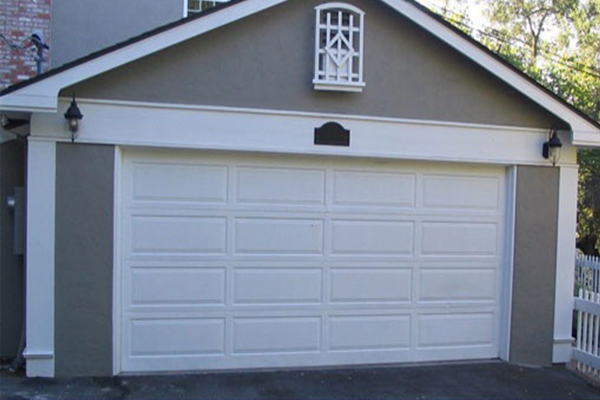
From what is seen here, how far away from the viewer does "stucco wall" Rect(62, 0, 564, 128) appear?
5.92 meters

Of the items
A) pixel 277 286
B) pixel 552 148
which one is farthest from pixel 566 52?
pixel 277 286

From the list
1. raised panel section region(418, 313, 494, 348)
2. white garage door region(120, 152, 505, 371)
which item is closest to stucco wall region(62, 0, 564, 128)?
white garage door region(120, 152, 505, 371)

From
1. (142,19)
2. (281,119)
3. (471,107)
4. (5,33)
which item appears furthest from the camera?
(142,19)

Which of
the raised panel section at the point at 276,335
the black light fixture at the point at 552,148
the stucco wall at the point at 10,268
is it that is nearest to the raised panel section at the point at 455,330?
the raised panel section at the point at 276,335

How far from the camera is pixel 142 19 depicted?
26.1 ft

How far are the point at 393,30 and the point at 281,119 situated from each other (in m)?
1.61

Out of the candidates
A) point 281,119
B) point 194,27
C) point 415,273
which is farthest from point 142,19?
point 415,273

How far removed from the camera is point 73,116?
18.4 ft

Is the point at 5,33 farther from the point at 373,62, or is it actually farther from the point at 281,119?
the point at 373,62

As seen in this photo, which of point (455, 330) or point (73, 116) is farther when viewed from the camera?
point (455, 330)

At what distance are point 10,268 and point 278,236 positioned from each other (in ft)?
9.66

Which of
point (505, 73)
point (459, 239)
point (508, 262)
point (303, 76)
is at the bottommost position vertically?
point (508, 262)

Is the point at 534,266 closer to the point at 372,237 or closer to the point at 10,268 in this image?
the point at 372,237

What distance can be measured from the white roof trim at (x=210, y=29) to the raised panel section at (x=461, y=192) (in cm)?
110
